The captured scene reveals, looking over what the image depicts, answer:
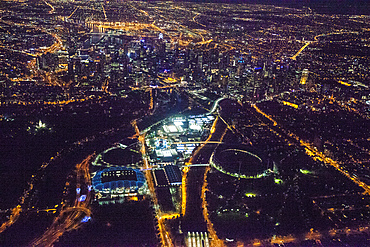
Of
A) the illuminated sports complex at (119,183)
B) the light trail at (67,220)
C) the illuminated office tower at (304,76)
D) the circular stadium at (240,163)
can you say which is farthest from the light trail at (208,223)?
the illuminated office tower at (304,76)

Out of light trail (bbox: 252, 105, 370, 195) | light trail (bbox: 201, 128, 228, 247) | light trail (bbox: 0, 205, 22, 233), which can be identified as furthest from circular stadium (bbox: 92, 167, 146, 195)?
light trail (bbox: 252, 105, 370, 195)

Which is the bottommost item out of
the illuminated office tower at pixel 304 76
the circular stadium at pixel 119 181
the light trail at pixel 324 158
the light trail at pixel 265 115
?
the light trail at pixel 324 158

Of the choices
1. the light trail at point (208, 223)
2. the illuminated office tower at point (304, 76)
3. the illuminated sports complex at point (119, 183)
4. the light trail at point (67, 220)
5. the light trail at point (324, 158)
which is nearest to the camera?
the light trail at point (67, 220)

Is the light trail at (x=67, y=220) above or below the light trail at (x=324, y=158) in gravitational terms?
above

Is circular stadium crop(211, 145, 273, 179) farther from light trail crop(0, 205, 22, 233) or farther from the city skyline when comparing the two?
light trail crop(0, 205, 22, 233)

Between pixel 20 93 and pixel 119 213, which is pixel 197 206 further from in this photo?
pixel 20 93

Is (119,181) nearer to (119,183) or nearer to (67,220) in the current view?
(119,183)

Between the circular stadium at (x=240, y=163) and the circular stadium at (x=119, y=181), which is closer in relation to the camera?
the circular stadium at (x=119, y=181)

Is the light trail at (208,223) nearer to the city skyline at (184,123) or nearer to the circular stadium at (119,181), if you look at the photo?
the city skyline at (184,123)
